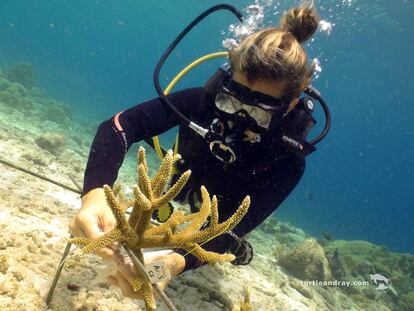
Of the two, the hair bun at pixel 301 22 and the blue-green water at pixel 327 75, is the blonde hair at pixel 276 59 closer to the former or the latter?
the hair bun at pixel 301 22

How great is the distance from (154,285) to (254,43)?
7.29 ft

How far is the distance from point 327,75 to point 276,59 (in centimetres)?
6901

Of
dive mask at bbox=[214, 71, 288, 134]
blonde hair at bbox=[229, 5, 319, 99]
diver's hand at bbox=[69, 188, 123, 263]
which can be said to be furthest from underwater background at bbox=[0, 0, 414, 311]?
blonde hair at bbox=[229, 5, 319, 99]

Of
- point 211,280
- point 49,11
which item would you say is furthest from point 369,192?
point 49,11

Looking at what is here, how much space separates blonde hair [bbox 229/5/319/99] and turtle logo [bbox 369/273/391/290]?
10449 millimetres

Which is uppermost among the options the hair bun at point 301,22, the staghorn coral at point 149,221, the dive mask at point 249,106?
the hair bun at point 301,22

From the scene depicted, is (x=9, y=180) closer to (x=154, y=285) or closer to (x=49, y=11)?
(x=154, y=285)

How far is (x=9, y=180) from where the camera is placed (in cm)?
465

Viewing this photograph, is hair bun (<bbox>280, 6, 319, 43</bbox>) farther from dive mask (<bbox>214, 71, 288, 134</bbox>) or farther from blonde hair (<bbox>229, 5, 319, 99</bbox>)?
dive mask (<bbox>214, 71, 288, 134</bbox>)

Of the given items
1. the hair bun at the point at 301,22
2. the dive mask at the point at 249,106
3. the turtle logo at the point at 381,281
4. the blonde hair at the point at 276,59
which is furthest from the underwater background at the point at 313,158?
the hair bun at the point at 301,22

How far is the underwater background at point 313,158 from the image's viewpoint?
4.30 m

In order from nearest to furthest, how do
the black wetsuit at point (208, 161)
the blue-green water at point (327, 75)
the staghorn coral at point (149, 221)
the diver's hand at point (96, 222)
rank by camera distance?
1. the staghorn coral at point (149, 221)
2. the diver's hand at point (96, 222)
3. the black wetsuit at point (208, 161)
4. the blue-green water at point (327, 75)

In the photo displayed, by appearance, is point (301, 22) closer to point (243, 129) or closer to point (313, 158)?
A: point (243, 129)

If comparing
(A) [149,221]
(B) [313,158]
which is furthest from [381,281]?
(B) [313,158]
